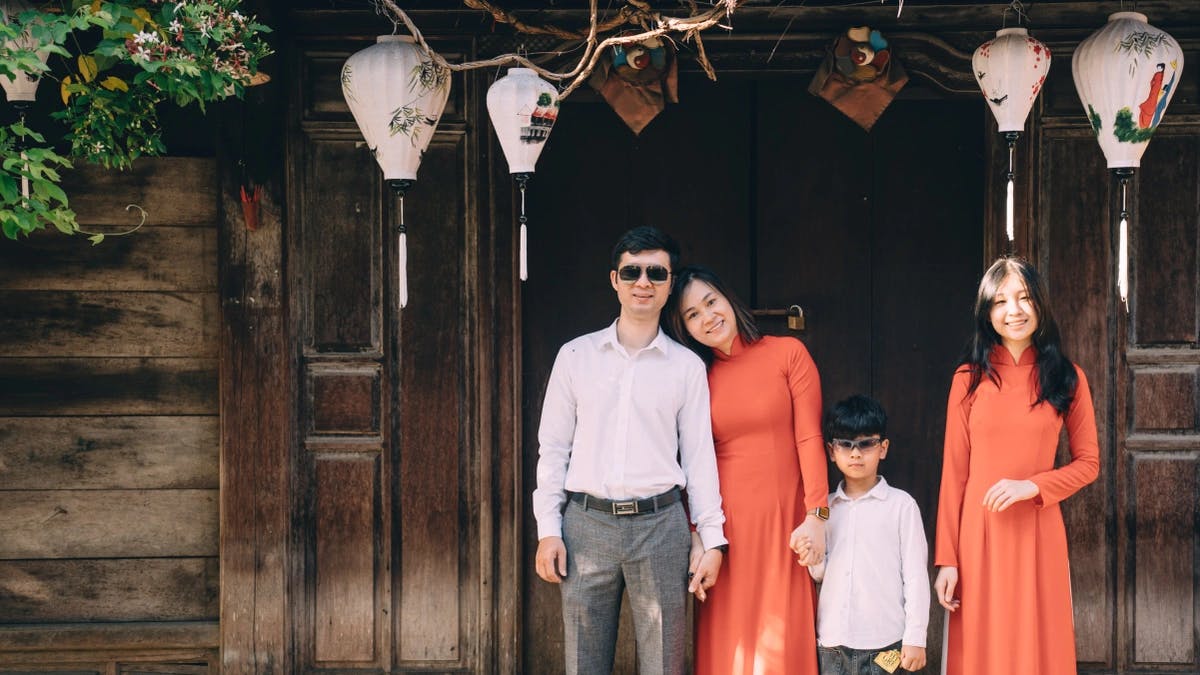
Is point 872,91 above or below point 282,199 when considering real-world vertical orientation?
above

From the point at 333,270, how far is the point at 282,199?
358 mm

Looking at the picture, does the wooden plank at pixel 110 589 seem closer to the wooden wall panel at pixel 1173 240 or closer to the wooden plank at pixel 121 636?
the wooden plank at pixel 121 636

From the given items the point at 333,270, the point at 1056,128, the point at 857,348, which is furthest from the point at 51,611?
the point at 1056,128

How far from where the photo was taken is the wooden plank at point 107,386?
4.52 meters

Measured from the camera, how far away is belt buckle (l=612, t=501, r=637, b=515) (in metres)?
3.48

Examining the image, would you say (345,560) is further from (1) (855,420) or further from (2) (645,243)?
(1) (855,420)

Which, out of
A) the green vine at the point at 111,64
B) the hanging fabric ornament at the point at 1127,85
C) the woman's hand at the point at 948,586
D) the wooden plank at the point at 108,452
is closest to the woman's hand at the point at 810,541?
the woman's hand at the point at 948,586

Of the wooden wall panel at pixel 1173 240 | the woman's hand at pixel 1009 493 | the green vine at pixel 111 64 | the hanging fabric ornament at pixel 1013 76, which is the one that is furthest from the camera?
the wooden wall panel at pixel 1173 240

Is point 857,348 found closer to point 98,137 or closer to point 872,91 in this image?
point 872,91

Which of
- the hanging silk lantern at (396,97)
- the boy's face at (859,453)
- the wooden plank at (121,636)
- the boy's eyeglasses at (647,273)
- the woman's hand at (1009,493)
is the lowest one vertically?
the wooden plank at (121,636)

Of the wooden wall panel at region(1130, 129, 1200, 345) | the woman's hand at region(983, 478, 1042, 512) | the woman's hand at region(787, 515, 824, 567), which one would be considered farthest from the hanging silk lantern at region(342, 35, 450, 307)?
the wooden wall panel at region(1130, 129, 1200, 345)

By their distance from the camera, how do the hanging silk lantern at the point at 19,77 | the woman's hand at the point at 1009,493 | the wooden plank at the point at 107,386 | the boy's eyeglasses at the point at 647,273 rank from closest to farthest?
the hanging silk lantern at the point at 19,77 → the woman's hand at the point at 1009,493 → the boy's eyeglasses at the point at 647,273 → the wooden plank at the point at 107,386

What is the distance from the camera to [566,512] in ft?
11.9

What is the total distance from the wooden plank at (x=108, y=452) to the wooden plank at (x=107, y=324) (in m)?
0.29
